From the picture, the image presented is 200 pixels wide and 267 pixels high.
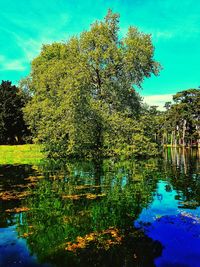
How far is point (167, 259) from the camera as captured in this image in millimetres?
9391

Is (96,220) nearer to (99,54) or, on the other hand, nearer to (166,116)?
(99,54)

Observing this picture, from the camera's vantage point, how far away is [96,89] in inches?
1836

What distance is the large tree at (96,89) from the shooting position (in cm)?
4119

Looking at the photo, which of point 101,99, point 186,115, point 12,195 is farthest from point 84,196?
point 186,115

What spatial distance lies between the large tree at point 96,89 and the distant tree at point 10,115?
120 feet

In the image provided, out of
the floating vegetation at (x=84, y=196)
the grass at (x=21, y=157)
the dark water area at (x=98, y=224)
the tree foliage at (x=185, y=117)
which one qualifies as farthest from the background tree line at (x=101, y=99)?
the tree foliage at (x=185, y=117)

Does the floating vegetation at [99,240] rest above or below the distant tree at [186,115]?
below

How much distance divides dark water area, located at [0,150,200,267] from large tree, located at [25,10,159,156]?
19741 mm

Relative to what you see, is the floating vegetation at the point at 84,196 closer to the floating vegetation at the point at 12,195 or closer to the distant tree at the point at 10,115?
the floating vegetation at the point at 12,195

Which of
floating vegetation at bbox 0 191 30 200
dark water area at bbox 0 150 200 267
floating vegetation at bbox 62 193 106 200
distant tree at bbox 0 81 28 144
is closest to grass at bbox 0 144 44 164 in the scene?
dark water area at bbox 0 150 200 267

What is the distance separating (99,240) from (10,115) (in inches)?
2967

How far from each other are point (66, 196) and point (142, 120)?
2637 centimetres

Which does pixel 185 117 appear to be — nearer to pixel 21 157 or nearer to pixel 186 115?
pixel 186 115

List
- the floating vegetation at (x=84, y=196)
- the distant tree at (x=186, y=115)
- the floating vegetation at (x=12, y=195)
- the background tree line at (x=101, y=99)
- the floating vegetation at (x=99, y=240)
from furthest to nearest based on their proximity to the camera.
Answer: the distant tree at (x=186, y=115)
the background tree line at (x=101, y=99)
the floating vegetation at (x=12, y=195)
the floating vegetation at (x=84, y=196)
the floating vegetation at (x=99, y=240)
